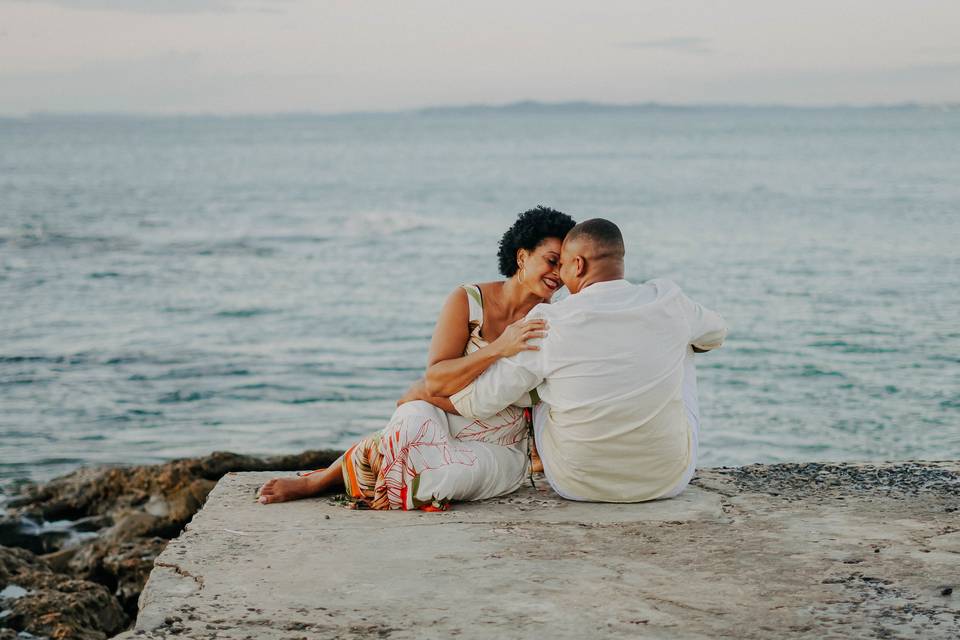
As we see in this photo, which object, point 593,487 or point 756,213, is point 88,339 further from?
point 756,213

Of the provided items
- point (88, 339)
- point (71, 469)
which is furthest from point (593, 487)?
point (88, 339)

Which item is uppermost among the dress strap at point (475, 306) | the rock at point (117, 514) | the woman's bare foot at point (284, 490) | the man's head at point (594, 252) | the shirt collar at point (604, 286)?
the man's head at point (594, 252)

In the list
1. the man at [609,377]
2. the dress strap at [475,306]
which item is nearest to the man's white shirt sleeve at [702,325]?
the man at [609,377]

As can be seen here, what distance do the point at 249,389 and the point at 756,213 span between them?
24419mm

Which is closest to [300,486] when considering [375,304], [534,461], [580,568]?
[534,461]

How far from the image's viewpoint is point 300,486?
4.80m

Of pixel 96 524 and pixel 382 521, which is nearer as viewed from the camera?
pixel 382 521

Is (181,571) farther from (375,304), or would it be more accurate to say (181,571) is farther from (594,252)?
(375,304)

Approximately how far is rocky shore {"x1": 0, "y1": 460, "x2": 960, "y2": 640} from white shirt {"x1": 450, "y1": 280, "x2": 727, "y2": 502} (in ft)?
0.58

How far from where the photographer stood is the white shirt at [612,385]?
4.17m

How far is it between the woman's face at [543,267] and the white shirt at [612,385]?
321 mm

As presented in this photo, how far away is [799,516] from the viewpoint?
4.31m

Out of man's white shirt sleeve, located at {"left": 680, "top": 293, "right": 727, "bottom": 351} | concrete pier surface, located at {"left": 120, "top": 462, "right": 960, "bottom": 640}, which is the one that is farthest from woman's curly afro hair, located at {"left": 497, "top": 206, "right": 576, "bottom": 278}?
concrete pier surface, located at {"left": 120, "top": 462, "right": 960, "bottom": 640}

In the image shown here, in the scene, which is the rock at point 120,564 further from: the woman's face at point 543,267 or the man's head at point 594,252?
the man's head at point 594,252
